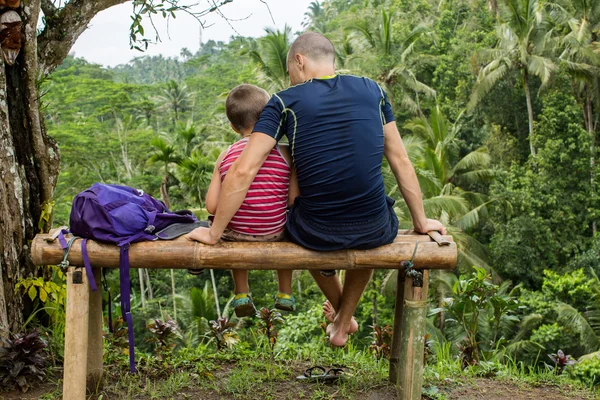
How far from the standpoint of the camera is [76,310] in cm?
304

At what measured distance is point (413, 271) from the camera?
310cm

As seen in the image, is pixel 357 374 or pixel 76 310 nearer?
pixel 76 310

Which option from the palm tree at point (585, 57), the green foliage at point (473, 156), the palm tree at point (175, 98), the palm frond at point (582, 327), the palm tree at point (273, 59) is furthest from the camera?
the palm tree at point (175, 98)

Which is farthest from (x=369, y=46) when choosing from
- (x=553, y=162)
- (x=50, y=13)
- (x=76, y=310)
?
(x=76, y=310)

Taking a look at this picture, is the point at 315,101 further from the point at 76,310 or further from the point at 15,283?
the point at 15,283

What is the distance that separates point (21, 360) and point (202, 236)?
62.7 inches

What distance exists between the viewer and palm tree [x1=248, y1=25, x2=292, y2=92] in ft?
69.7

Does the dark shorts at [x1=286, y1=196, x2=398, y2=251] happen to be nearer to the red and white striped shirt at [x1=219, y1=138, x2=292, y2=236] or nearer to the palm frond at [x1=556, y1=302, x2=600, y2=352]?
the red and white striped shirt at [x1=219, y1=138, x2=292, y2=236]

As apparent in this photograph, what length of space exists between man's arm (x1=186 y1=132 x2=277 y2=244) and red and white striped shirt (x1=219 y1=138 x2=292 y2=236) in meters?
0.11

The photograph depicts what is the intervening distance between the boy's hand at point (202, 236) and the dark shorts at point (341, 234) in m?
0.40

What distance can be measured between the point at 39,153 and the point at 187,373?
1.77 meters

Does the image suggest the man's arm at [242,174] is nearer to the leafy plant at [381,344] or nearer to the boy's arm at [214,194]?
the boy's arm at [214,194]

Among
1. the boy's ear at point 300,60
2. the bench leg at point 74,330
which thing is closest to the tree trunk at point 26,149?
the bench leg at point 74,330

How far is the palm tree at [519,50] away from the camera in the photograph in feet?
70.8
